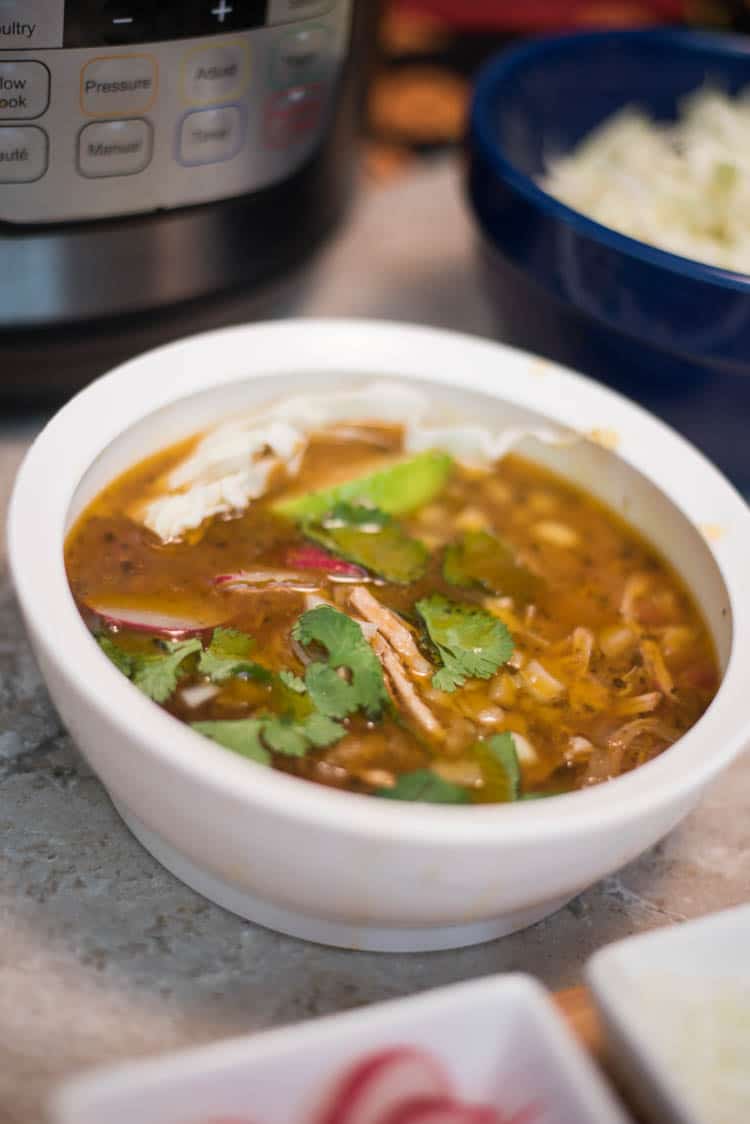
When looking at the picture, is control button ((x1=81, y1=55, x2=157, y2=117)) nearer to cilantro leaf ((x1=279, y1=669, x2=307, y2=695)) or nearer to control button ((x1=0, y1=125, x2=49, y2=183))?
control button ((x1=0, y1=125, x2=49, y2=183))

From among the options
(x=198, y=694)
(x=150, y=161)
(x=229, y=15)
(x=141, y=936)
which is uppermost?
(x=229, y=15)

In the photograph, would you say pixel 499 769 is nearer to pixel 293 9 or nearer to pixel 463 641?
pixel 463 641

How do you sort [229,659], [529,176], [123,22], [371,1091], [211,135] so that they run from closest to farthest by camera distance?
[371,1091] < [229,659] < [123,22] < [211,135] < [529,176]

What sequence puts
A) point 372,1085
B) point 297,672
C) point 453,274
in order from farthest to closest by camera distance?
1. point 453,274
2. point 297,672
3. point 372,1085

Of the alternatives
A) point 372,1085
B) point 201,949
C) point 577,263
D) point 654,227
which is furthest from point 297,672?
point 654,227

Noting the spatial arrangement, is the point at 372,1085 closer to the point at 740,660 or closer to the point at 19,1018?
the point at 19,1018

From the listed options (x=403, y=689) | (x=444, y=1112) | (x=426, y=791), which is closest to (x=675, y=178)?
(x=403, y=689)

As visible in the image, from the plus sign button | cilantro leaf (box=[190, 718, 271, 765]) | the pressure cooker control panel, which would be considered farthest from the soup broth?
the plus sign button
